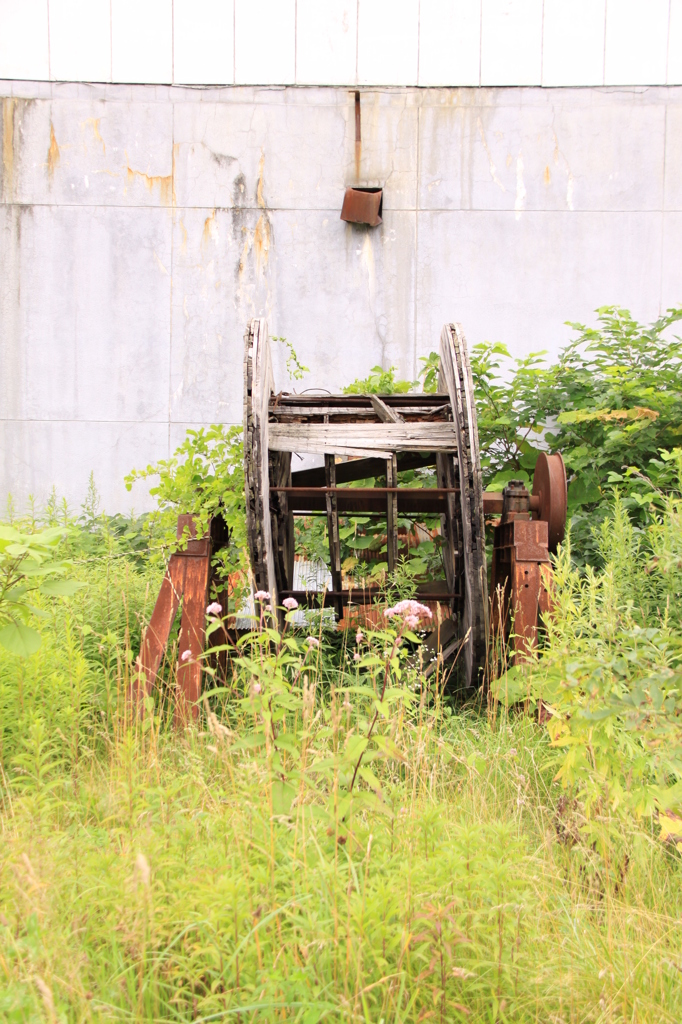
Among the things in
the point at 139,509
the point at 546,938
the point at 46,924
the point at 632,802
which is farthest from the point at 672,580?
the point at 139,509

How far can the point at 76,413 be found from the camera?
6.61 meters

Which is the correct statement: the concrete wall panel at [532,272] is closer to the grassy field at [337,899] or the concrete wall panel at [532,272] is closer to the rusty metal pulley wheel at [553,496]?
the rusty metal pulley wheel at [553,496]

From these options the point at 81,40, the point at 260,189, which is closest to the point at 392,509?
the point at 260,189

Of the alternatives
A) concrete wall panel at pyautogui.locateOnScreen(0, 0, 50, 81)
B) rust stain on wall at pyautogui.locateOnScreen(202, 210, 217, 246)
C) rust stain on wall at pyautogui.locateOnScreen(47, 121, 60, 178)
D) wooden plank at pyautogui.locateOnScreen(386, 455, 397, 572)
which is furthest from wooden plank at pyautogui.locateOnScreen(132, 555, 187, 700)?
concrete wall panel at pyautogui.locateOnScreen(0, 0, 50, 81)

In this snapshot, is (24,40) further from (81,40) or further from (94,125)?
(94,125)

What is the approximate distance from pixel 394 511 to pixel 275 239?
345 cm

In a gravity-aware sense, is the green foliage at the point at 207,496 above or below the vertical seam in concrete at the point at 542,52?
below

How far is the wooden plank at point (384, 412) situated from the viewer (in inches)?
176

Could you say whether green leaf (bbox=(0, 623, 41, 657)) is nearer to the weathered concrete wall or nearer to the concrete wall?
the weathered concrete wall

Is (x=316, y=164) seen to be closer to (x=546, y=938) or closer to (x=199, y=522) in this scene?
(x=199, y=522)

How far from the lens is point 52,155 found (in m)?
6.52

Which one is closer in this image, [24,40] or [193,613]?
[193,613]

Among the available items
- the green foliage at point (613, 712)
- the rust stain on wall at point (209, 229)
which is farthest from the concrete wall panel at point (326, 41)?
the green foliage at point (613, 712)

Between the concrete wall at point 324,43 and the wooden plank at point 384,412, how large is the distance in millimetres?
3406
